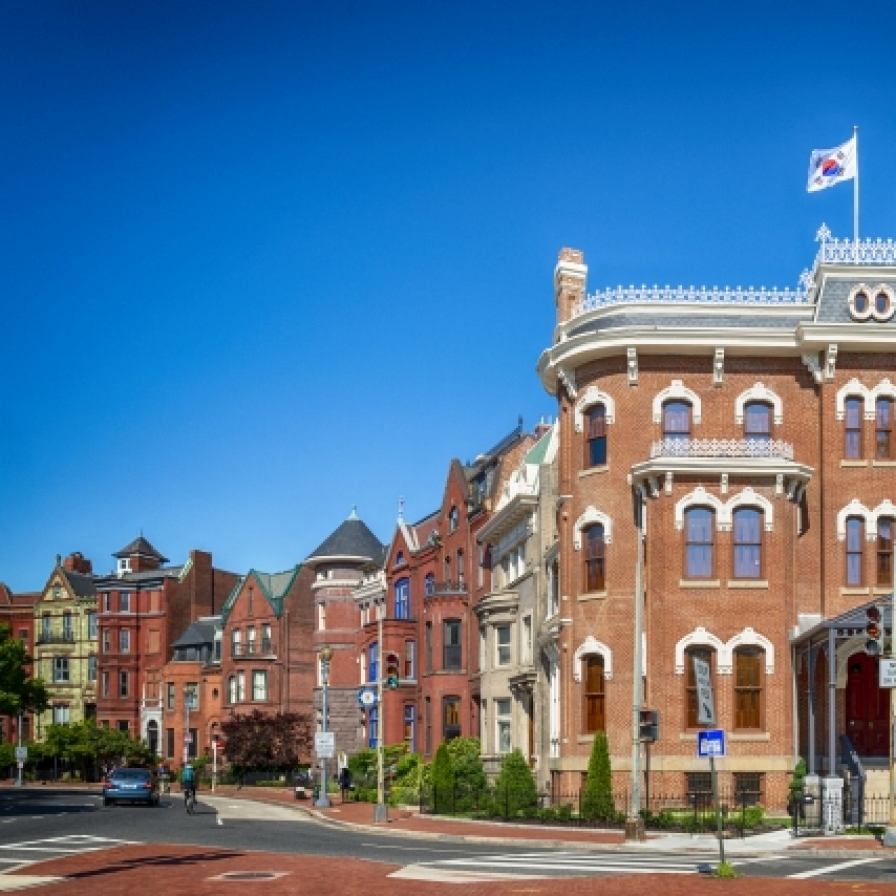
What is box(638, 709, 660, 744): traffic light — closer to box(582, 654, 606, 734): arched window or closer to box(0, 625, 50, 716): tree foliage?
box(582, 654, 606, 734): arched window

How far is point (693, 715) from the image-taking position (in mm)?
39344

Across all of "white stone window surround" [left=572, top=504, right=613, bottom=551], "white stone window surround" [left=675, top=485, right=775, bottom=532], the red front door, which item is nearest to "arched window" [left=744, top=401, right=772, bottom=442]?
"white stone window surround" [left=675, top=485, right=775, bottom=532]

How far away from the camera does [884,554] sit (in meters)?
40.8

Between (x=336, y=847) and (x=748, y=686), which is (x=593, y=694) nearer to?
(x=748, y=686)

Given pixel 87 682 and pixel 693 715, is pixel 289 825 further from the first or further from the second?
pixel 87 682

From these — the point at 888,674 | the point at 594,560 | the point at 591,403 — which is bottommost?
the point at 888,674

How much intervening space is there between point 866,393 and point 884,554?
4582 mm

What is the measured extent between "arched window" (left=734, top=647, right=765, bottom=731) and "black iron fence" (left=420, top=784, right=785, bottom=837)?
6.34ft

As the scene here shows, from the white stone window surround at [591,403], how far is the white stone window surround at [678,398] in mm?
1226

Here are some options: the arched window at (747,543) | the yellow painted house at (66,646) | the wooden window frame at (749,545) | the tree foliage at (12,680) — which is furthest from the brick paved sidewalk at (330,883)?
the yellow painted house at (66,646)

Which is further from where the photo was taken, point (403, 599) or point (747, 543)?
point (403, 599)

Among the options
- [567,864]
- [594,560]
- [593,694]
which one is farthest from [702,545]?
[567,864]

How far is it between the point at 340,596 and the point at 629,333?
1538 inches

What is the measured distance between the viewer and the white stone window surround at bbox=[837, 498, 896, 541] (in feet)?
134
